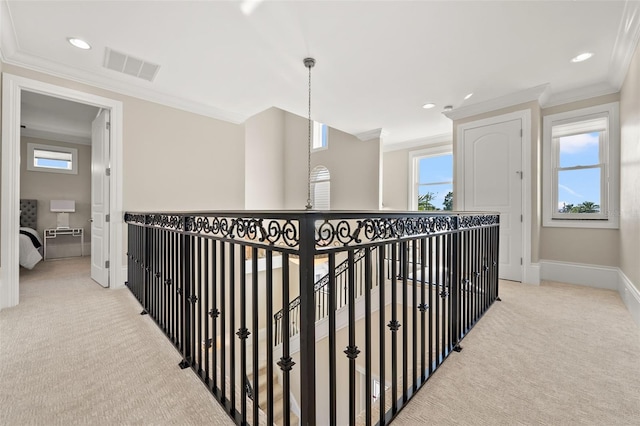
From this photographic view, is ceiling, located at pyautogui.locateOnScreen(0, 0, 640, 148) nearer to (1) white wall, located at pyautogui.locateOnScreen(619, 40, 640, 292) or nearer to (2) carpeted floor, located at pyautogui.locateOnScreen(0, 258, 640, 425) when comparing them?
(1) white wall, located at pyautogui.locateOnScreen(619, 40, 640, 292)

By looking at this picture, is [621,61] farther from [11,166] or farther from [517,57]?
[11,166]

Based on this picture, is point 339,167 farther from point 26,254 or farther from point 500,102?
point 26,254

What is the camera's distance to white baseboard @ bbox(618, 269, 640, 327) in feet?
7.32

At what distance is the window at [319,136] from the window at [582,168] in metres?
4.10

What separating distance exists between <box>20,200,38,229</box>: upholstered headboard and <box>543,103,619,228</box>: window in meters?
8.73

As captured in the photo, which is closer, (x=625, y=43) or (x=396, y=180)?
(x=625, y=43)

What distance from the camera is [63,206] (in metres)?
5.58

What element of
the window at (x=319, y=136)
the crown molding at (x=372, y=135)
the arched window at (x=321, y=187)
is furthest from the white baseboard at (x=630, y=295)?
the window at (x=319, y=136)

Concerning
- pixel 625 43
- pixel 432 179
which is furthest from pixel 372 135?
pixel 625 43

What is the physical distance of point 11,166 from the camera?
2.62m

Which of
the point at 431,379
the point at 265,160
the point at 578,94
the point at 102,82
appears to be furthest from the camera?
the point at 265,160

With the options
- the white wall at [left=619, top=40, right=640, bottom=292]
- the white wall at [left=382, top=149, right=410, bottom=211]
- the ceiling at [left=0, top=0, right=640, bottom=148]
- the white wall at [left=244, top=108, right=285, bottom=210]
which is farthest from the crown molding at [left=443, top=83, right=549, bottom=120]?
the white wall at [left=244, top=108, right=285, bottom=210]

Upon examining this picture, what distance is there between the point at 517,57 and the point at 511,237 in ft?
7.09

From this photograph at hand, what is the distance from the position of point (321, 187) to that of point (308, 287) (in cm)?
575
